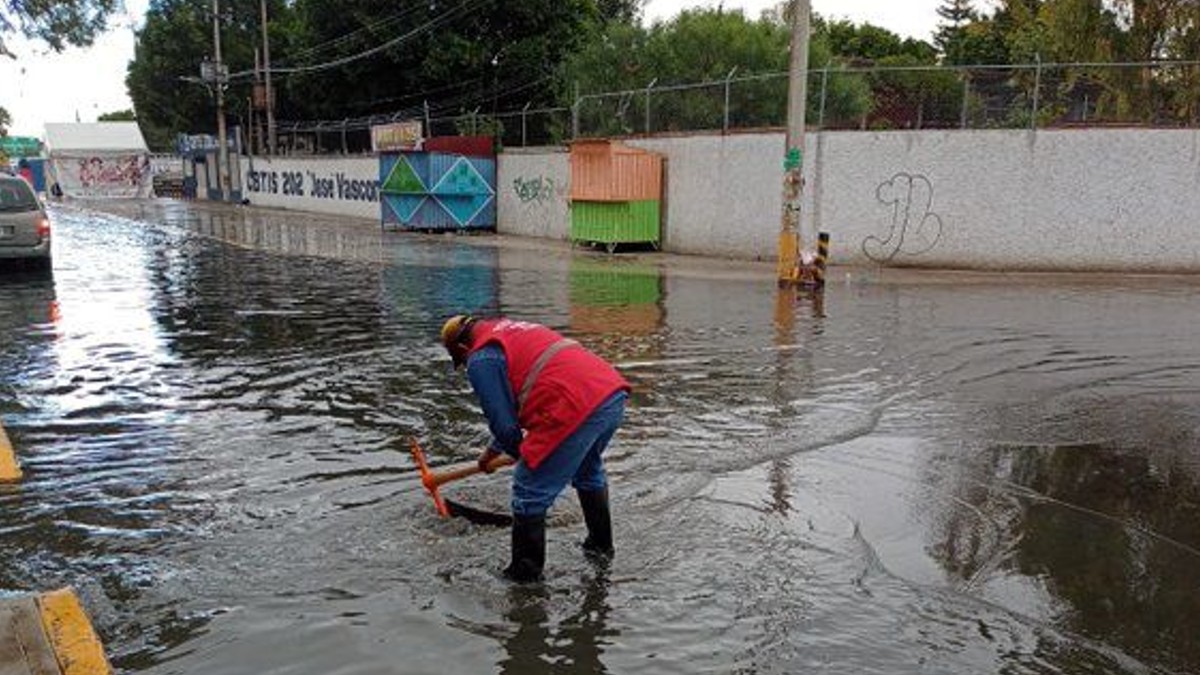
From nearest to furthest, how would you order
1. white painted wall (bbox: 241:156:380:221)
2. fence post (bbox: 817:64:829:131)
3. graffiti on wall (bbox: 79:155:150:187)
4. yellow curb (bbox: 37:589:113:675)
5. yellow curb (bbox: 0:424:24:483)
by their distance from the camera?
1. yellow curb (bbox: 37:589:113:675)
2. yellow curb (bbox: 0:424:24:483)
3. fence post (bbox: 817:64:829:131)
4. white painted wall (bbox: 241:156:380:221)
5. graffiti on wall (bbox: 79:155:150:187)

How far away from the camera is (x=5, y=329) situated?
1120 centimetres

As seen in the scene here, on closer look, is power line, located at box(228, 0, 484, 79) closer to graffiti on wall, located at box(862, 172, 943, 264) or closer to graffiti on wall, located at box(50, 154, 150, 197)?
graffiti on wall, located at box(50, 154, 150, 197)

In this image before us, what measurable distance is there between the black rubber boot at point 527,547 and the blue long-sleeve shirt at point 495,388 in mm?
382

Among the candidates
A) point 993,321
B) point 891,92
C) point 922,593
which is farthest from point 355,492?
point 891,92

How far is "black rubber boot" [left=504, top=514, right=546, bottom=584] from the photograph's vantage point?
4.48 meters

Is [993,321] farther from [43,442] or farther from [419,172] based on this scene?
[419,172]

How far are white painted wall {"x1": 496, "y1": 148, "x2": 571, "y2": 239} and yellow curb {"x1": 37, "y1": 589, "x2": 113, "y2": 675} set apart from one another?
21.3 metres

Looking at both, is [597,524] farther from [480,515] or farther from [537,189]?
[537,189]

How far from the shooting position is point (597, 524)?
484 centimetres

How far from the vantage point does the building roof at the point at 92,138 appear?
169 feet

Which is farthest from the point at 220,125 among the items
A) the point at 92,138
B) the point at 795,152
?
the point at 795,152

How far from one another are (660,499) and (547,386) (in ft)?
5.66

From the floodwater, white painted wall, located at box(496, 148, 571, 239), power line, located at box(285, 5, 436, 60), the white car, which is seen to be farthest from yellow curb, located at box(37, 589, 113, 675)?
power line, located at box(285, 5, 436, 60)

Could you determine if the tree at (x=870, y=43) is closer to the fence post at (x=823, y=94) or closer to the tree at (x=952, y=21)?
the tree at (x=952, y=21)
